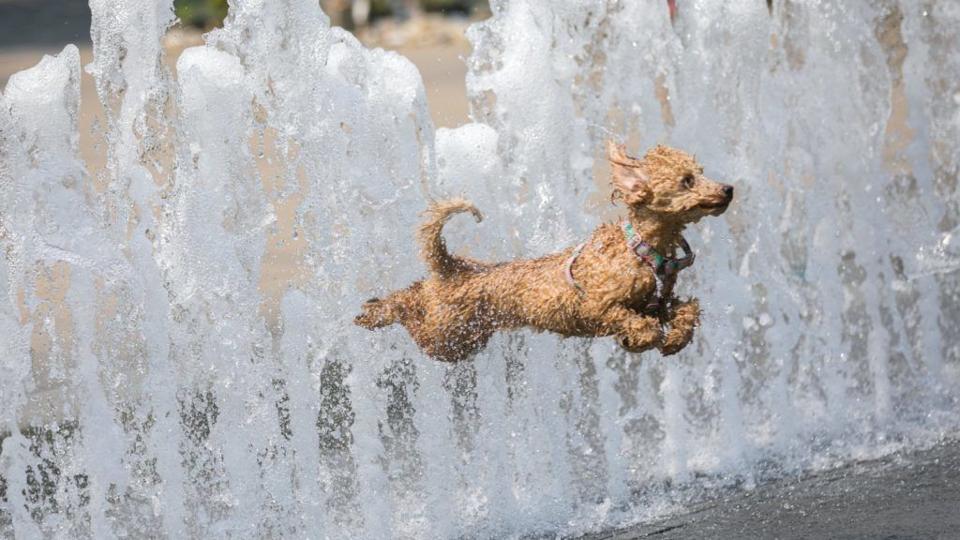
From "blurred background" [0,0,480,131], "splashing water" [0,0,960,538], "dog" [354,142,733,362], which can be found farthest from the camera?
"blurred background" [0,0,480,131]

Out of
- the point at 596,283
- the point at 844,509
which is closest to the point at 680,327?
the point at 596,283

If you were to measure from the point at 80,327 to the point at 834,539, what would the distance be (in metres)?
2.95

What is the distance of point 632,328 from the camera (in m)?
5.04

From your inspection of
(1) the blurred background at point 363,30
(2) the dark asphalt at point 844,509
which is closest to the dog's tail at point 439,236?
(2) the dark asphalt at point 844,509

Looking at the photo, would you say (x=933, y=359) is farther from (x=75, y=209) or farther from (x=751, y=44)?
(x=75, y=209)

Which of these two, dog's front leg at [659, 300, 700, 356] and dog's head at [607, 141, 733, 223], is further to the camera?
dog's front leg at [659, 300, 700, 356]

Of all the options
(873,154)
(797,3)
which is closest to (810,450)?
(873,154)

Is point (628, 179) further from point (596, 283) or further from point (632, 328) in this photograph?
point (632, 328)

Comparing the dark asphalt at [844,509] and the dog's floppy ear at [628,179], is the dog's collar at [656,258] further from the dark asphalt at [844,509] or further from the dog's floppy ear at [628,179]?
the dark asphalt at [844,509]

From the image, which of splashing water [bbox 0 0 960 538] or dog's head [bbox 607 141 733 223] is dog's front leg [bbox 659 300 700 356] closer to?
dog's head [bbox 607 141 733 223]

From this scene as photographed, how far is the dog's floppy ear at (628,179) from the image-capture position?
16.4 feet

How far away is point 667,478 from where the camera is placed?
646cm

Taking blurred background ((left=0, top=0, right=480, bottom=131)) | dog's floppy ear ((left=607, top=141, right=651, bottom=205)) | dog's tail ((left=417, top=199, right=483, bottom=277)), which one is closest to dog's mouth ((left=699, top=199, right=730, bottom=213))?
dog's floppy ear ((left=607, top=141, right=651, bottom=205))

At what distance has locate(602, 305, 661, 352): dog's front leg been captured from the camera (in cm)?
502
